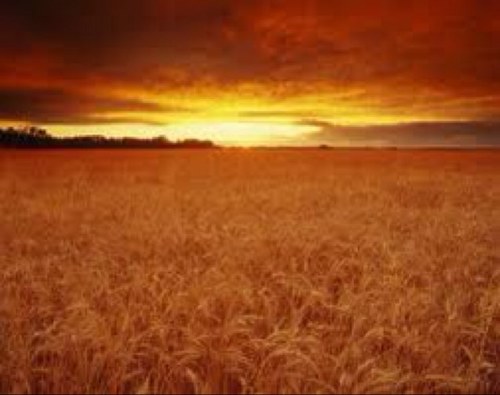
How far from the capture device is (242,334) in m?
4.33

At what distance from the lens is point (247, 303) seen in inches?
192

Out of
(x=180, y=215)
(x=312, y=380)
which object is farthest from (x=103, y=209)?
(x=312, y=380)

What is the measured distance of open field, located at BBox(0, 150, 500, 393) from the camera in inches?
145

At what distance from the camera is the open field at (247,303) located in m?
3.67

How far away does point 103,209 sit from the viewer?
40.7 ft

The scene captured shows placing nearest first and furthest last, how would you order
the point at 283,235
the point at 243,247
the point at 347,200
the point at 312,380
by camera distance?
the point at 312,380
the point at 243,247
the point at 283,235
the point at 347,200

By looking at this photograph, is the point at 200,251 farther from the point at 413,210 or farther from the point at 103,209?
the point at 413,210

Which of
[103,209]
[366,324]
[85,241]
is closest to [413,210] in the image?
[103,209]

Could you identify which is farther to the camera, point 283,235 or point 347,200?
point 347,200

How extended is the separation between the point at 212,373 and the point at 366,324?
1381 millimetres

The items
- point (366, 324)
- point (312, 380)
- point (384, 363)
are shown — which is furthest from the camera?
point (366, 324)

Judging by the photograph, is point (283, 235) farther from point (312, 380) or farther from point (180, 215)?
point (312, 380)

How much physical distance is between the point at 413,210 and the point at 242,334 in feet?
29.7

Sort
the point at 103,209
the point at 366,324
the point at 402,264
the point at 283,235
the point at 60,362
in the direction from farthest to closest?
the point at 103,209 < the point at 283,235 < the point at 402,264 < the point at 366,324 < the point at 60,362
